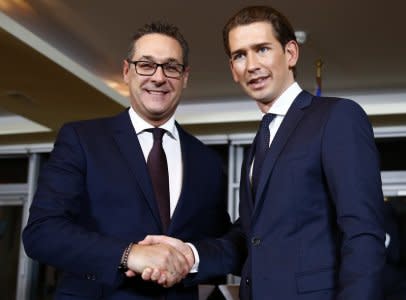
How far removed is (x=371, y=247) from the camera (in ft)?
4.51

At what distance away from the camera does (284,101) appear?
1719 millimetres

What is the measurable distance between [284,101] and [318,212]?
35cm

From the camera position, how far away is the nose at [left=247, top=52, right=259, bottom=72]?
5.56ft

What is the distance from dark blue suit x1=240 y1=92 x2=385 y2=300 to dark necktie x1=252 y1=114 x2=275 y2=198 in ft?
0.19

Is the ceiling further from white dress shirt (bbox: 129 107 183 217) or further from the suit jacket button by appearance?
the suit jacket button

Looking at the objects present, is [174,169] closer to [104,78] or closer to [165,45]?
[165,45]

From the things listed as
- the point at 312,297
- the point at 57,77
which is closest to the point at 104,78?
the point at 57,77

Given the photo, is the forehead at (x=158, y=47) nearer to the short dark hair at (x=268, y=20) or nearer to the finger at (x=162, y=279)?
the short dark hair at (x=268, y=20)

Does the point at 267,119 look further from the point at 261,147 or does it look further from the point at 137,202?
the point at 137,202

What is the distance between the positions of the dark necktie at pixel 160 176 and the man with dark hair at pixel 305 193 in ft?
0.84

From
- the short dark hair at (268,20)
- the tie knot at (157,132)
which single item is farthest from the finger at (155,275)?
the short dark hair at (268,20)

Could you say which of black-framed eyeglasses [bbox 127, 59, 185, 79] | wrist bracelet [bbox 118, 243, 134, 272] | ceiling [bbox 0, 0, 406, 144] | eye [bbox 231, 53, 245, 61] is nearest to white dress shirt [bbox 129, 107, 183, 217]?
black-framed eyeglasses [bbox 127, 59, 185, 79]

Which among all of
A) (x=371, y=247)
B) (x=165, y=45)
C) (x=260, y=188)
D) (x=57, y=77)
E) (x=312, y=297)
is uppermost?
(x=57, y=77)

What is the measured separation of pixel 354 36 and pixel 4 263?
650 cm
